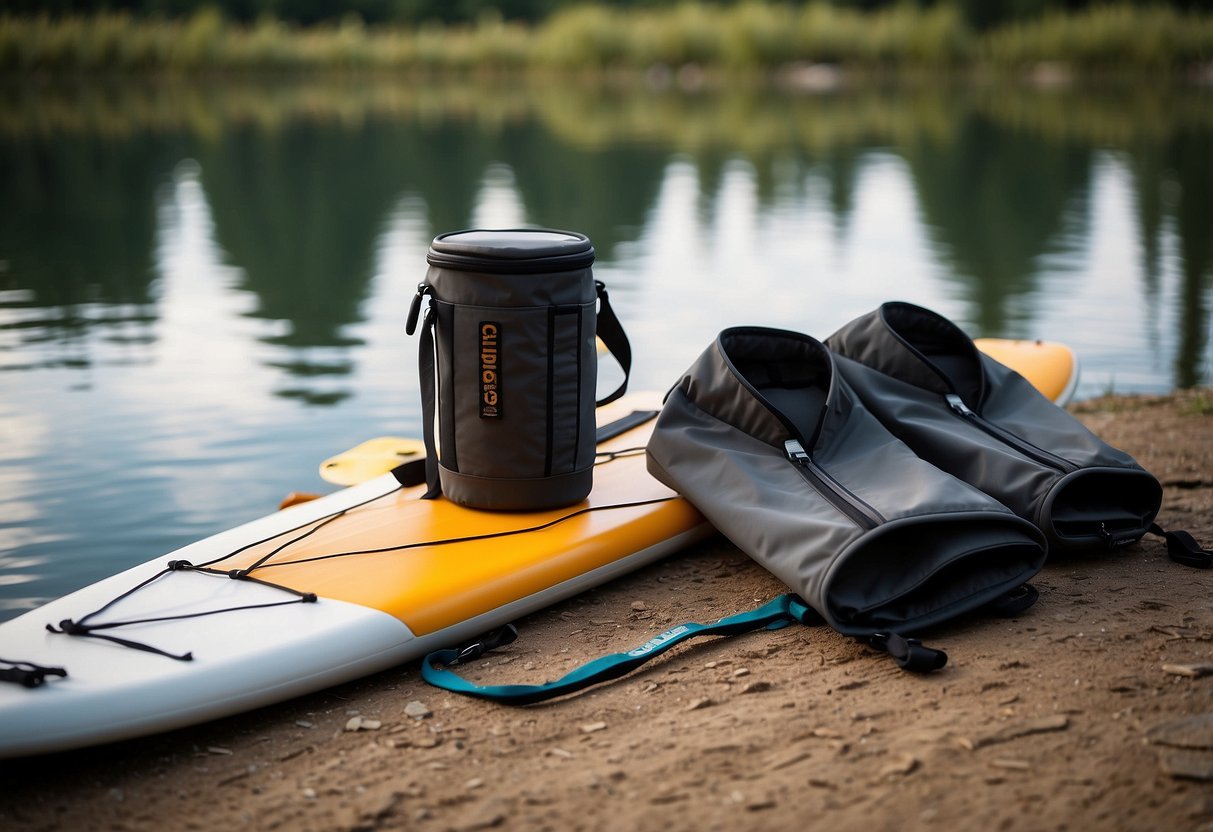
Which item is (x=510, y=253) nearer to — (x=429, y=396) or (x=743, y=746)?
(x=429, y=396)

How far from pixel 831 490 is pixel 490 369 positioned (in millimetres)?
871

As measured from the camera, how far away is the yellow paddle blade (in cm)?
375

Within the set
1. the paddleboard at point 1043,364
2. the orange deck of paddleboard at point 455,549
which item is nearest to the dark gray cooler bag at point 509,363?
the orange deck of paddleboard at point 455,549

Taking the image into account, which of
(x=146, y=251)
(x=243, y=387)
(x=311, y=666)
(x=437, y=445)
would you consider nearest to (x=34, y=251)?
(x=146, y=251)

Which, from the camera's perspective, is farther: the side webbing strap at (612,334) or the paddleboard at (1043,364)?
the paddleboard at (1043,364)

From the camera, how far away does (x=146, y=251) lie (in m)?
8.70

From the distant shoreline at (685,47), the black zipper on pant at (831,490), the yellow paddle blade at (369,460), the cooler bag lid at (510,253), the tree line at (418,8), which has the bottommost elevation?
the yellow paddle blade at (369,460)

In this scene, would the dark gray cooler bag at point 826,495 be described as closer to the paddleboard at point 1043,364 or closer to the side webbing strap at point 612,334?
the side webbing strap at point 612,334

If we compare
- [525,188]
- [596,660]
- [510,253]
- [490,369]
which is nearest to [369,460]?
[490,369]

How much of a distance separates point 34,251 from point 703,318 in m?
5.20

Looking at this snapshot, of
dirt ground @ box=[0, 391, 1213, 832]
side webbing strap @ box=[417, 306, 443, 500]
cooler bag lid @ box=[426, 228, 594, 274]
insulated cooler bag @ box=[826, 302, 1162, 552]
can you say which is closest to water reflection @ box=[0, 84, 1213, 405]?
side webbing strap @ box=[417, 306, 443, 500]

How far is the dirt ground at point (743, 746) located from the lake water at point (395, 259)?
1.33 metres

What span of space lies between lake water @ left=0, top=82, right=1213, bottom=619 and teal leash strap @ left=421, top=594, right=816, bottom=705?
1.41 metres

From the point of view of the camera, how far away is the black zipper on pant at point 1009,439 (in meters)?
2.87
